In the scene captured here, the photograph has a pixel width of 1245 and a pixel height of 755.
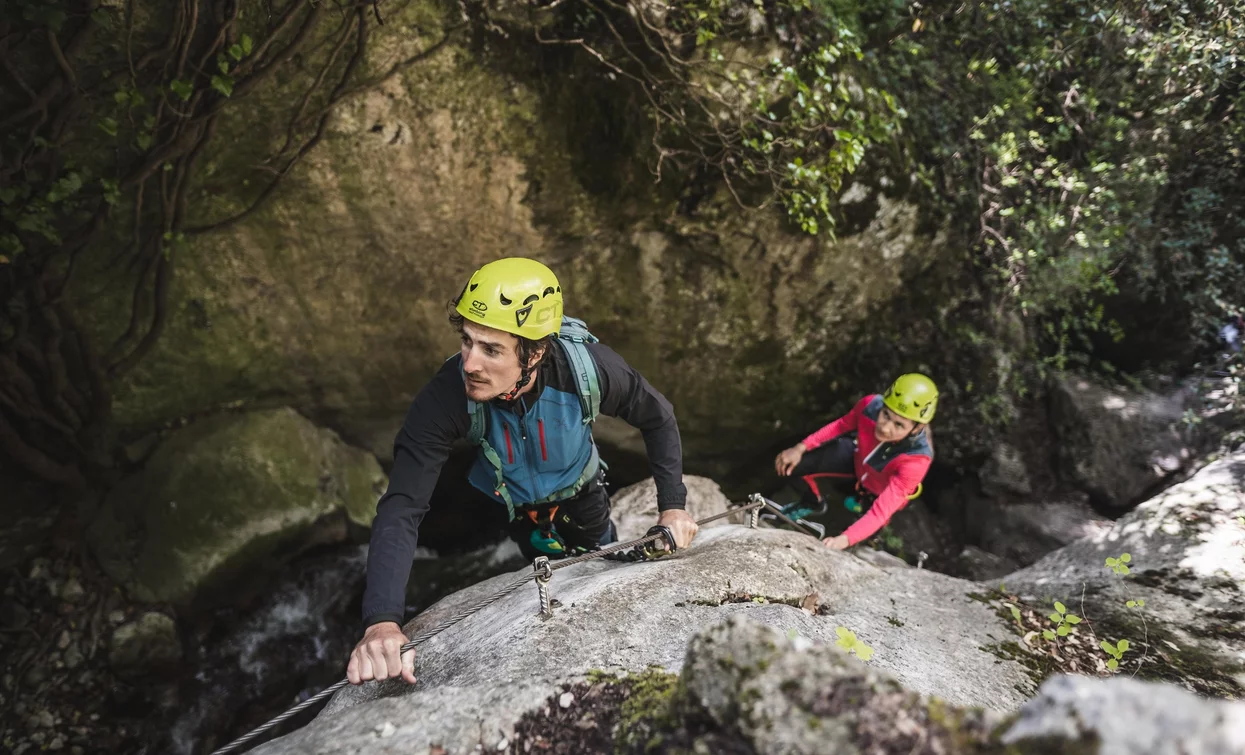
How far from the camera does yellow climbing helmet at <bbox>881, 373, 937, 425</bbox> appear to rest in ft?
17.9

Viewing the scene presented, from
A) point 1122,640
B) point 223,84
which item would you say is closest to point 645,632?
point 1122,640

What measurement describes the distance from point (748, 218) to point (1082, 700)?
17.8 ft

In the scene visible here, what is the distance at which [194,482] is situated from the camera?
5.68 metres

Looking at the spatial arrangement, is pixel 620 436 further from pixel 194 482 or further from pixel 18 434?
pixel 18 434

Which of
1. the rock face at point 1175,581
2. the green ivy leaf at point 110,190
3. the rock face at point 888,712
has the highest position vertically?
the green ivy leaf at point 110,190

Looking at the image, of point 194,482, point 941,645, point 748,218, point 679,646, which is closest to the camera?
point 679,646

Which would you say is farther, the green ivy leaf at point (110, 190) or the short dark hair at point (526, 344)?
the green ivy leaf at point (110, 190)

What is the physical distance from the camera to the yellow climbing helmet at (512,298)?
2967 mm

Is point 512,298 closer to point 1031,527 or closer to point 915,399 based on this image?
point 915,399

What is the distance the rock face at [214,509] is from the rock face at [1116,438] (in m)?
9.19

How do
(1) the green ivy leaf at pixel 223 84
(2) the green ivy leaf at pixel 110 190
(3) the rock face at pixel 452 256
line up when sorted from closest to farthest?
(1) the green ivy leaf at pixel 223 84 < (2) the green ivy leaf at pixel 110 190 < (3) the rock face at pixel 452 256

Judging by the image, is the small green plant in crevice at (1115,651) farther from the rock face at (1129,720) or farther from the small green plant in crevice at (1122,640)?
the rock face at (1129,720)

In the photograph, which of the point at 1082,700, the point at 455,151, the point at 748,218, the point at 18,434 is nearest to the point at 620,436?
the point at 748,218

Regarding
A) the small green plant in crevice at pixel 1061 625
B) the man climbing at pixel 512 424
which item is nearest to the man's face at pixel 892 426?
the small green plant in crevice at pixel 1061 625
